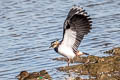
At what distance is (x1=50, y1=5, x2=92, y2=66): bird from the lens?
10.6 meters

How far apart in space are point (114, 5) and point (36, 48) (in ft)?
19.5

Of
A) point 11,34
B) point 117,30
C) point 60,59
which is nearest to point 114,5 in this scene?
point 117,30

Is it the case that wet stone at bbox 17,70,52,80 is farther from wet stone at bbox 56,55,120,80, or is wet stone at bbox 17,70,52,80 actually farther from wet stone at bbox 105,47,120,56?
wet stone at bbox 105,47,120,56

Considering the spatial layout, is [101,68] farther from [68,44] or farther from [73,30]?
[73,30]

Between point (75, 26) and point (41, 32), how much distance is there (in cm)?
498

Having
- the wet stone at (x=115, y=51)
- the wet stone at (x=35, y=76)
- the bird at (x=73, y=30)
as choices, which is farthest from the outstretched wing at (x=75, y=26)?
the wet stone at (x=115, y=51)

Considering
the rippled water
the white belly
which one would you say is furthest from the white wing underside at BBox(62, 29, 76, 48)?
the rippled water

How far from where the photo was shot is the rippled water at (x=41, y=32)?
12852mm

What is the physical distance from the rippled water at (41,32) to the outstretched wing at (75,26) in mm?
951

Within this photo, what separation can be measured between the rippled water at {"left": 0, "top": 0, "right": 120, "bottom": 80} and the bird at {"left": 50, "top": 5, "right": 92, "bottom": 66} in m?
0.66

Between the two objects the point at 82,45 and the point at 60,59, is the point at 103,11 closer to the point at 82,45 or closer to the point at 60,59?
the point at 82,45

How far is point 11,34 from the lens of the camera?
15.9 m

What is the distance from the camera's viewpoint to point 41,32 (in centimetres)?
1583

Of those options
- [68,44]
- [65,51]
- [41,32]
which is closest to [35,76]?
[65,51]
